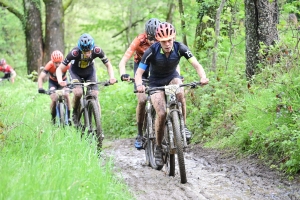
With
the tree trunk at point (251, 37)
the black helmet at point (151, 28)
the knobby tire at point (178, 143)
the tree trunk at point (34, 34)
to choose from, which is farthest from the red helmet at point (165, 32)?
the tree trunk at point (34, 34)

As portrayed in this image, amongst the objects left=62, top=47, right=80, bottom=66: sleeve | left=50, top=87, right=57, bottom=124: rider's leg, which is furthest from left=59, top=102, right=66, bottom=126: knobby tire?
left=62, top=47, right=80, bottom=66: sleeve

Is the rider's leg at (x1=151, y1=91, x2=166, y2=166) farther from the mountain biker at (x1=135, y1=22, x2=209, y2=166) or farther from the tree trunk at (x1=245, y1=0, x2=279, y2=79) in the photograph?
the tree trunk at (x1=245, y1=0, x2=279, y2=79)

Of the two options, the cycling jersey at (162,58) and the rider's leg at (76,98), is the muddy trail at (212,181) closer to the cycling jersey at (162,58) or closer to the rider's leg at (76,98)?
the rider's leg at (76,98)

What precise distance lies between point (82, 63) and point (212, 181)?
13.0 feet

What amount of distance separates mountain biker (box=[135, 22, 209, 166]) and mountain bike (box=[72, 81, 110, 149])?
1.31 meters

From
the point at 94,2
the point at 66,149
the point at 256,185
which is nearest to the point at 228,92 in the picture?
the point at 256,185

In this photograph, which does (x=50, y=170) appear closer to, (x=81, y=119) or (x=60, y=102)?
(x=81, y=119)

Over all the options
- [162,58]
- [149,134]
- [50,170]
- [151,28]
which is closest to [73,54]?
[151,28]

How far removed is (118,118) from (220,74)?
12.4 ft

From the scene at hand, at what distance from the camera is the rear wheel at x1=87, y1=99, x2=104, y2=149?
8484 mm

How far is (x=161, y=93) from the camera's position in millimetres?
7359

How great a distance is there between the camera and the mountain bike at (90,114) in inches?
335

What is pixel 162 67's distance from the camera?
7562mm

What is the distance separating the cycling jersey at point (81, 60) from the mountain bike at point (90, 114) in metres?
0.65
